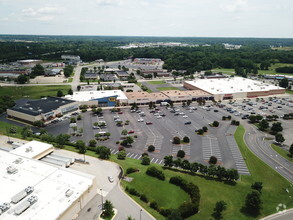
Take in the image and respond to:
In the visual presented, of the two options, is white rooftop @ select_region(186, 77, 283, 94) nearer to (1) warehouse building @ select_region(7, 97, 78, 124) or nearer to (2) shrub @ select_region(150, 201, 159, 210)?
(1) warehouse building @ select_region(7, 97, 78, 124)

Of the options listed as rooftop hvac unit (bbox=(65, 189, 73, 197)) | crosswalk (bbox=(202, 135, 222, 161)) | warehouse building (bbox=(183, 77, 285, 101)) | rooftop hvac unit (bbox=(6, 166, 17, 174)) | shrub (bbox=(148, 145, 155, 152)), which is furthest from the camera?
warehouse building (bbox=(183, 77, 285, 101))

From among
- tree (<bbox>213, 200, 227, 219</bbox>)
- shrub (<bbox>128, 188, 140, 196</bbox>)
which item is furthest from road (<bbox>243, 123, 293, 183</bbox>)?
shrub (<bbox>128, 188, 140, 196</bbox>)

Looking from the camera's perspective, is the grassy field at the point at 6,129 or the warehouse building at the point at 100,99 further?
the warehouse building at the point at 100,99

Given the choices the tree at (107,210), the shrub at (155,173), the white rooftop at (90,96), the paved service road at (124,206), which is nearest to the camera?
the tree at (107,210)

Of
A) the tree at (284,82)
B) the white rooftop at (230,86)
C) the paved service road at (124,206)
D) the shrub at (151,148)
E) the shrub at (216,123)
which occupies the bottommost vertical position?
the paved service road at (124,206)

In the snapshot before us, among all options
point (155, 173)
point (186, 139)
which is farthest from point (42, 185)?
point (186, 139)

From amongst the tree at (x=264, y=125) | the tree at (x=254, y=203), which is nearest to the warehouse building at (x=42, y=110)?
the tree at (x=254, y=203)

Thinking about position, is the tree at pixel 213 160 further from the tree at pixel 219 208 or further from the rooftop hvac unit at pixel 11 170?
the rooftop hvac unit at pixel 11 170
